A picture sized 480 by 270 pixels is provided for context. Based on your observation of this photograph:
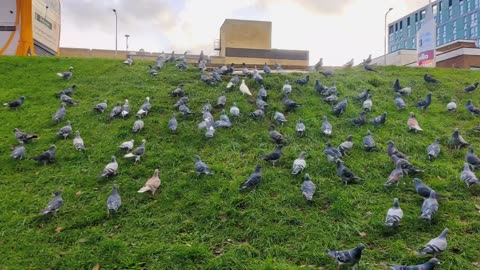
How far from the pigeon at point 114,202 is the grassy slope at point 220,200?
15cm

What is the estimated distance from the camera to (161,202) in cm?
738

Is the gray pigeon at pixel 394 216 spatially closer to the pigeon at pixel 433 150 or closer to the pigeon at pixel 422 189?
the pigeon at pixel 422 189

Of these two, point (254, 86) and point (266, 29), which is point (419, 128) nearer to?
point (254, 86)

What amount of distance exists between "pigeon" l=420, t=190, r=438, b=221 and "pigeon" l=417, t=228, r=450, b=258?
0.74 meters

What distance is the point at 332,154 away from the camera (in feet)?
28.9

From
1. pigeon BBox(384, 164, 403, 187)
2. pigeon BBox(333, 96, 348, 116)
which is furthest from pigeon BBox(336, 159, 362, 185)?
pigeon BBox(333, 96, 348, 116)

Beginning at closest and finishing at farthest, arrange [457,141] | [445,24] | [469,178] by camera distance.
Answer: [469,178]
[457,141]
[445,24]

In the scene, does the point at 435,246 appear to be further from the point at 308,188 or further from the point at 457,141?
the point at 457,141

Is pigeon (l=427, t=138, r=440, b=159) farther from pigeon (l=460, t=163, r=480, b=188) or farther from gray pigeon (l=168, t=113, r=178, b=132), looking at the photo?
gray pigeon (l=168, t=113, r=178, b=132)

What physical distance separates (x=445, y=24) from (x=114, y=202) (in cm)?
10539

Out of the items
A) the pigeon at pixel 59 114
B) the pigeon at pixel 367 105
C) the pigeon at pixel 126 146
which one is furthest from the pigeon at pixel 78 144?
the pigeon at pixel 367 105

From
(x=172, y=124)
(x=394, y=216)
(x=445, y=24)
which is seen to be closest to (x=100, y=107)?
(x=172, y=124)

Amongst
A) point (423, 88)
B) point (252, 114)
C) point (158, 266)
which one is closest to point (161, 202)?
point (158, 266)

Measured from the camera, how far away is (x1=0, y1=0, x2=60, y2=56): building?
1769 centimetres
